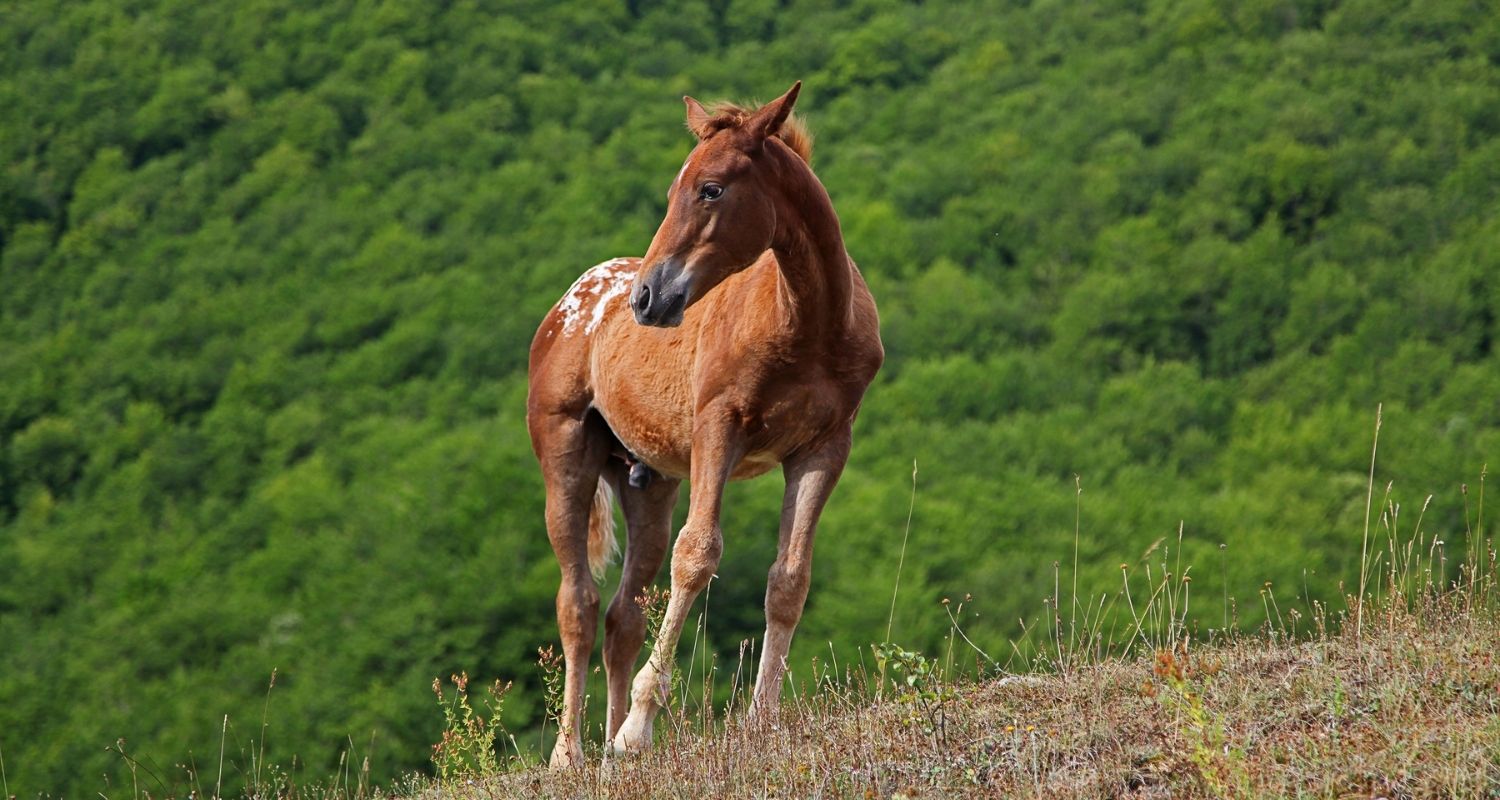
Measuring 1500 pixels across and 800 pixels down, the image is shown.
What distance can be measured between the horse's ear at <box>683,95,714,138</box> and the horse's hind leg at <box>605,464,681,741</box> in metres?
2.09

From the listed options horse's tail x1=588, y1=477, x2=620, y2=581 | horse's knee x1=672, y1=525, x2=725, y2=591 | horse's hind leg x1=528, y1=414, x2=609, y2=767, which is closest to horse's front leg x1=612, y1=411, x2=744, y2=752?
horse's knee x1=672, y1=525, x2=725, y2=591

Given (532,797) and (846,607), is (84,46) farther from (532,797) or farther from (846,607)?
(532,797)

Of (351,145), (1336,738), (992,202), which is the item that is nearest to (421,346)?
(351,145)

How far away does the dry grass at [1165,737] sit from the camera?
14.1ft

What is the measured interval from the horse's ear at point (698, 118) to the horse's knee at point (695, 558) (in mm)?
1621

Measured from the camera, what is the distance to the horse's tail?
27.2 ft

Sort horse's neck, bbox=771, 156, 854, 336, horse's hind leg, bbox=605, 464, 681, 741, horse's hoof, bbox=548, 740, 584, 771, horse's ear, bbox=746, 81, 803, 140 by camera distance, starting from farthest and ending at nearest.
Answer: horse's hind leg, bbox=605, 464, 681, 741
horse's hoof, bbox=548, 740, 584, 771
horse's neck, bbox=771, 156, 854, 336
horse's ear, bbox=746, 81, 803, 140

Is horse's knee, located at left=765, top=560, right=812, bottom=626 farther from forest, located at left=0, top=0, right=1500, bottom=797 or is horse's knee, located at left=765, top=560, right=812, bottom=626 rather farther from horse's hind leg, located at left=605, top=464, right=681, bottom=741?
forest, located at left=0, top=0, right=1500, bottom=797

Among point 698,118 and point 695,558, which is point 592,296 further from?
point 695,558

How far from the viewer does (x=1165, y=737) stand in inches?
191

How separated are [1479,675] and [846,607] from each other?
37.2m

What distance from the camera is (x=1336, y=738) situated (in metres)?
4.61

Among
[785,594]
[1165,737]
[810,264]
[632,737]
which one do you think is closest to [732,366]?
[810,264]

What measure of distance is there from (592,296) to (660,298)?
2.27 metres
